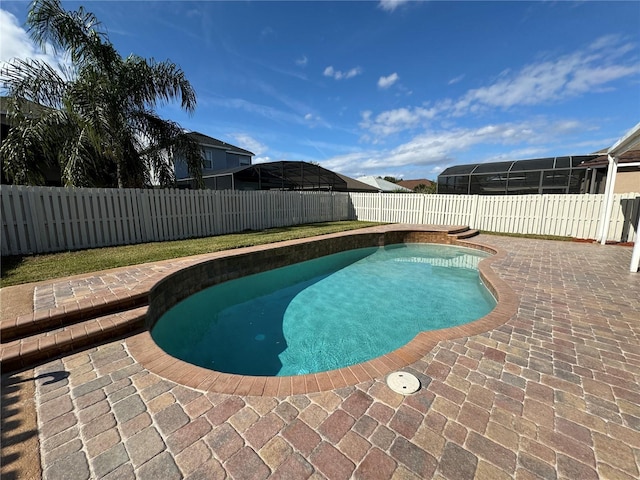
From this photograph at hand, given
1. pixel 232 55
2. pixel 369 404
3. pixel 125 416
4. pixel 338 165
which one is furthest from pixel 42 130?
pixel 338 165

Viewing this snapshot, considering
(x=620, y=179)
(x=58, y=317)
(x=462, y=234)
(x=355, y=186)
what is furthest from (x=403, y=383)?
(x=355, y=186)

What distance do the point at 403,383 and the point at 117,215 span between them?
8.69 meters

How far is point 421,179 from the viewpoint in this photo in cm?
6431

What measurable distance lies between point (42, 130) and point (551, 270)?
13.5 meters

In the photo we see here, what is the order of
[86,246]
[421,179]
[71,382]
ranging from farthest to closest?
[421,179] → [86,246] → [71,382]

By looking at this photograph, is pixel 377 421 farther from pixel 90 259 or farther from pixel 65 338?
pixel 90 259

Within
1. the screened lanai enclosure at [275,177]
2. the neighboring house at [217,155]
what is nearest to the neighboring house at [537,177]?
the screened lanai enclosure at [275,177]

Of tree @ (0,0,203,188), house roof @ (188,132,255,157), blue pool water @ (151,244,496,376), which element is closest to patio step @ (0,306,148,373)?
blue pool water @ (151,244,496,376)

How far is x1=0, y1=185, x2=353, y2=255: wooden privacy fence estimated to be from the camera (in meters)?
6.03

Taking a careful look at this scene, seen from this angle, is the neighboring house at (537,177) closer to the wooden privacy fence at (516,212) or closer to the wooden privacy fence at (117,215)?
the wooden privacy fence at (516,212)

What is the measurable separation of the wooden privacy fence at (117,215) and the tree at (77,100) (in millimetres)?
1080

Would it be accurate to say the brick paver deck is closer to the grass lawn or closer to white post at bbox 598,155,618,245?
the grass lawn

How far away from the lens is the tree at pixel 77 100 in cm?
700

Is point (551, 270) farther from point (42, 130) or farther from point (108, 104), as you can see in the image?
point (42, 130)
